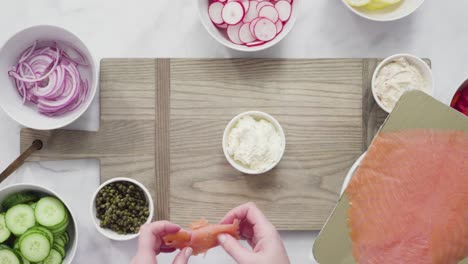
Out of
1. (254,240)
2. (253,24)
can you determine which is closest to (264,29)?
(253,24)

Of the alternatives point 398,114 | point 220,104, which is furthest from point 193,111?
point 398,114

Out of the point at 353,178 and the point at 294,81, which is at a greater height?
the point at 294,81

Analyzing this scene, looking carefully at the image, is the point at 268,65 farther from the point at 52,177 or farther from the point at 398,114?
the point at 52,177

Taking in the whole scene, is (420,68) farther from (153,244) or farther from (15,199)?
(15,199)

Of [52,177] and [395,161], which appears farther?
[52,177]

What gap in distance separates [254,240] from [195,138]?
304 millimetres

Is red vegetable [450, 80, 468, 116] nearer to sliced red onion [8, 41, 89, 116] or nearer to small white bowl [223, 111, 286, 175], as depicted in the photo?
small white bowl [223, 111, 286, 175]

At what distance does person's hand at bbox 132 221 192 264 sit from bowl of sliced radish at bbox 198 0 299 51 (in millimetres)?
474

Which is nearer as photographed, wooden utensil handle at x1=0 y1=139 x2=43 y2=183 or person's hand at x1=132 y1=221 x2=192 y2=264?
person's hand at x1=132 y1=221 x2=192 y2=264

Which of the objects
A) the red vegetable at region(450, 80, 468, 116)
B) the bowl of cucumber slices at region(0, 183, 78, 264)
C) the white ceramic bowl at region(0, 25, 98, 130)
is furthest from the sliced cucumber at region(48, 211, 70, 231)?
the red vegetable at region(450, 80, 468, 116)

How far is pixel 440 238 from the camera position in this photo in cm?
139

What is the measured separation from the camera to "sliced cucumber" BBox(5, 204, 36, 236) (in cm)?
146

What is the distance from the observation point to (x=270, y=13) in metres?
1.51

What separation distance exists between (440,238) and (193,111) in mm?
662
